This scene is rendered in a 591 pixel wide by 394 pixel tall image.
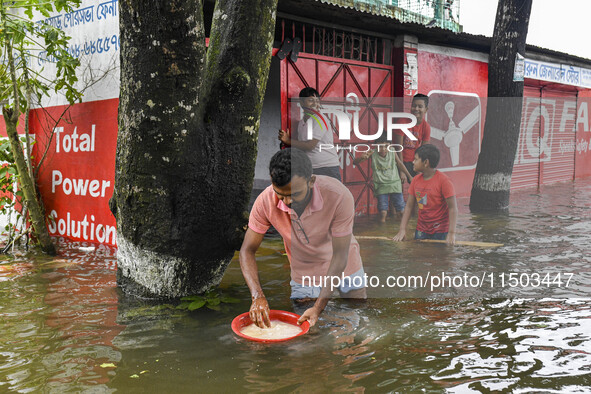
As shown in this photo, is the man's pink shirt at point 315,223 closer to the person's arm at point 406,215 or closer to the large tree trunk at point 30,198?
the person's arm at point 406,215

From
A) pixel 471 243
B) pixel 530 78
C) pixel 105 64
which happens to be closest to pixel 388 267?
pixel 471 243

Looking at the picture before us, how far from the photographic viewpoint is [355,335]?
3664 millimetres

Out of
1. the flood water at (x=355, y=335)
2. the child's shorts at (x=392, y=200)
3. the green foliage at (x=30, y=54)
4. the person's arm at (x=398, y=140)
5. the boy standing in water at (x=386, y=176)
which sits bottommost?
the flood water at (x=355, y=335)

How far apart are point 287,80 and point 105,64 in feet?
8.58

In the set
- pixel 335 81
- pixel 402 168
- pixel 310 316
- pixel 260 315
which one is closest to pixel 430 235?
pixel 402 168

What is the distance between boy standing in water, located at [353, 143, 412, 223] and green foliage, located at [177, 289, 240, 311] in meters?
1.48

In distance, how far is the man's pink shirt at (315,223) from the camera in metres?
3.68

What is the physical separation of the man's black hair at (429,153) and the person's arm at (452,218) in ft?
1.01

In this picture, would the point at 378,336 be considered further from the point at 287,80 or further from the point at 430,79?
the point at 430,79

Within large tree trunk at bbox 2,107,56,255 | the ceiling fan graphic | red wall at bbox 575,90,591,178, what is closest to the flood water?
the ceiling fan graphic

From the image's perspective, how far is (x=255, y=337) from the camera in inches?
134

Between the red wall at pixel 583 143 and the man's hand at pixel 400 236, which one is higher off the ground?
the red wall at pixel 583 143

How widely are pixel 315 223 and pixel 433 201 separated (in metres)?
0.86

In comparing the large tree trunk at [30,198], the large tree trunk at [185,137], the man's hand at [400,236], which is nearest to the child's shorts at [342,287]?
the man's hand at [400,236]
